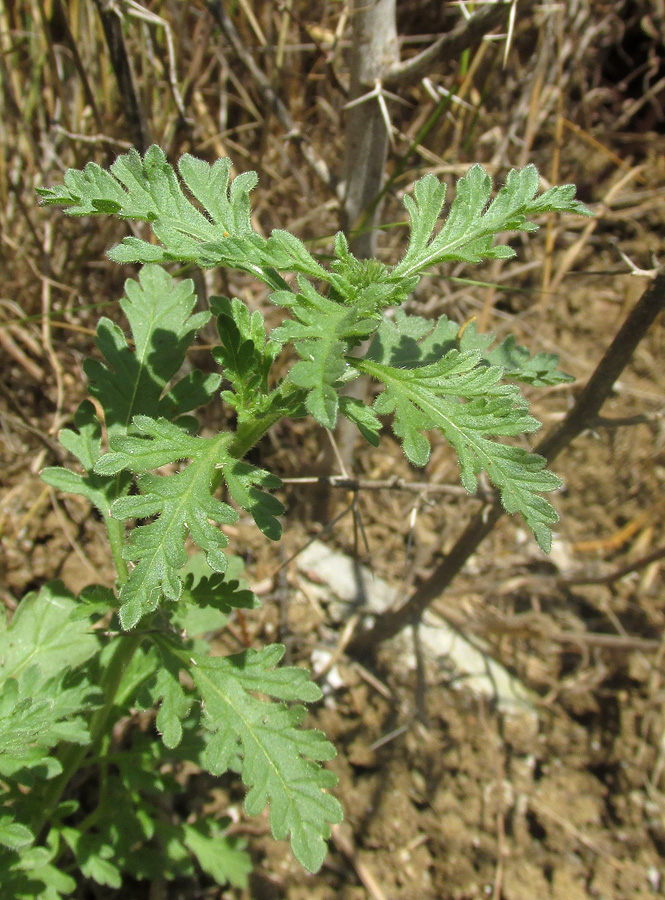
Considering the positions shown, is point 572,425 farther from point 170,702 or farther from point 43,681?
point 43,681

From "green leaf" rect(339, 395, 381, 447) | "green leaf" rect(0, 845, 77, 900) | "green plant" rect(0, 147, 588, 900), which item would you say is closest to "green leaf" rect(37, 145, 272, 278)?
"green plant" rect(0, 147, 588, 900)

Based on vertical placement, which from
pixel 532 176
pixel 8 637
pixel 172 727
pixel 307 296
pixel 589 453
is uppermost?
pixel 532 176

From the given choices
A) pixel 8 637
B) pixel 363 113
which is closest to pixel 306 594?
pixel 8 637

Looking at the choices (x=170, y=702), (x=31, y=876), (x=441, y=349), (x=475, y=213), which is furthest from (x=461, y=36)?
(x=31, y=876)

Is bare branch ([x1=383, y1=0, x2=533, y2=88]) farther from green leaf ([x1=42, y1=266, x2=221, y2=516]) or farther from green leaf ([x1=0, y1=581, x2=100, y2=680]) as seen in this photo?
green leaf ([x1=0, y1=581, x2=100, y2=680])

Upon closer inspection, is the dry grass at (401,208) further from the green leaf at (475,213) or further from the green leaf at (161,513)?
the green leaf at (161,513)

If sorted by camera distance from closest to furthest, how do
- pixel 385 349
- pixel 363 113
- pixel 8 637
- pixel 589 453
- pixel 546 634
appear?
pixel 385 349 → pixel 8 637 → pixel 363 113 → pixel 546 634 → pixel 589 453

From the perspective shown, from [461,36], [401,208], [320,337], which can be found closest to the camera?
[320,337]

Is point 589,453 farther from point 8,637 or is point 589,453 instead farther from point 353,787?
point 8,637
